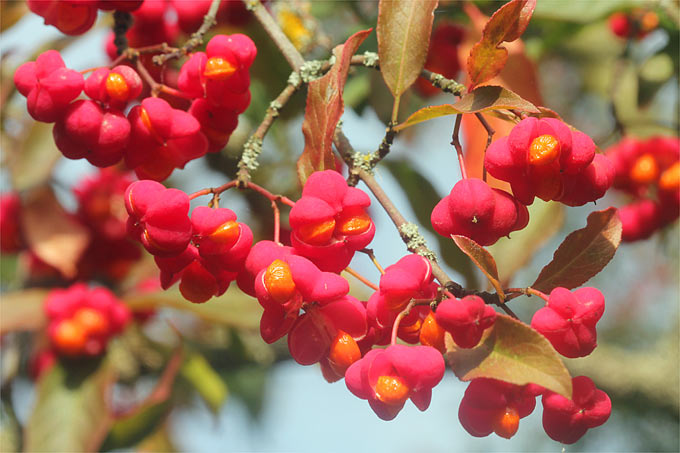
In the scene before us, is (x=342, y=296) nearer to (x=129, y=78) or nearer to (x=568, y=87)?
(x=129, y=78)

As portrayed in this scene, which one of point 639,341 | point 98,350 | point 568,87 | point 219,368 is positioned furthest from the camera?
point 568,87

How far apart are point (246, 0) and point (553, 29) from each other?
68 centimetres

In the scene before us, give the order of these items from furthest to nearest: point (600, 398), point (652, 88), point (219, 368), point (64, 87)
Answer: point (219, 368)
point (652, 88)
point (64, 87)
point (600, 398)

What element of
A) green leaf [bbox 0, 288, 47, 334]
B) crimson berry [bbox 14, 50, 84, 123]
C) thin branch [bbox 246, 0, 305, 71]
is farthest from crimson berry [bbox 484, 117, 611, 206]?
green leaf [bbox 0, 288, 47, 334]

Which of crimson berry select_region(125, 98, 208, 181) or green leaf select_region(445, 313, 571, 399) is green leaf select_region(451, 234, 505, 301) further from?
crimson berry select_region(125, 98, 208, 181)

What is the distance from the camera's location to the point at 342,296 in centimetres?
51

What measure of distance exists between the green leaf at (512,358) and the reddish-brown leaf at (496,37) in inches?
8.0

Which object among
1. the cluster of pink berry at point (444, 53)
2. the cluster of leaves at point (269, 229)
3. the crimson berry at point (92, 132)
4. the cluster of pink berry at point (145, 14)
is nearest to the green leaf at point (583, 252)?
the cluster of leaves at point (269, 229)

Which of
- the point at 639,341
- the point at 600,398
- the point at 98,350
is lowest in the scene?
the point at 639,341

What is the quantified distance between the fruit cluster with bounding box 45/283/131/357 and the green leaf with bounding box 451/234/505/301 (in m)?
1.03

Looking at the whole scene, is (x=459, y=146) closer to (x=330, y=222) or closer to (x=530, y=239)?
(x=330, y=222)

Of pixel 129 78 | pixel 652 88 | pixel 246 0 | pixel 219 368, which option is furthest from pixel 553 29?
pixel 219 368

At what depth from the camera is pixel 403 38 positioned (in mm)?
637

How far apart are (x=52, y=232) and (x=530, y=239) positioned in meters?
0.86
